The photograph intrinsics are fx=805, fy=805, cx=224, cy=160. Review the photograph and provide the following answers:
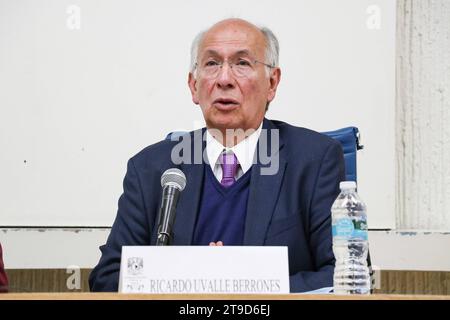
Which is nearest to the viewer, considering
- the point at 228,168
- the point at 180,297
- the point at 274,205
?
the point at 180,297

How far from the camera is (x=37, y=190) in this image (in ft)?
10.4

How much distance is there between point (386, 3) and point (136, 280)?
193cm

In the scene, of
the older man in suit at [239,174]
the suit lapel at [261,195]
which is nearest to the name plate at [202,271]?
the older man in suit at [239,174]

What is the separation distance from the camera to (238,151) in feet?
8.09

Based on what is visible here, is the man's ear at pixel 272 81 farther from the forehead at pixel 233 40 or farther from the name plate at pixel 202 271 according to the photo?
the name plate at pixel 202 271

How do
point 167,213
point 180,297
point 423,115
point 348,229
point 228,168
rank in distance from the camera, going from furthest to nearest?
point 423,115
point 228,168
point 348,229
point 167,213
point 180,297

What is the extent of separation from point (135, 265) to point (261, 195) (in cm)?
80

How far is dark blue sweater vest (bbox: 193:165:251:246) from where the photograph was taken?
7.59 feet

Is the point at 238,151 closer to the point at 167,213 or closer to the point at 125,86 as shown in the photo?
the point at 167,213

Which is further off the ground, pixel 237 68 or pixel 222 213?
pixel 237 68

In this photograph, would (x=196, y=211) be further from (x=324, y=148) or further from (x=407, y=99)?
(x=407, y=99)

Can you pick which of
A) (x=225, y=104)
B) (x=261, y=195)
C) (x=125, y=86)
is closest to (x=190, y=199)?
(x=261, y=195)

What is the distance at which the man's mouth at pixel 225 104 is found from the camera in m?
2.47

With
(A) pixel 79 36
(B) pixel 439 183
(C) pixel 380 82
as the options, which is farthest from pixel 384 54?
(A) pixel 79 36
